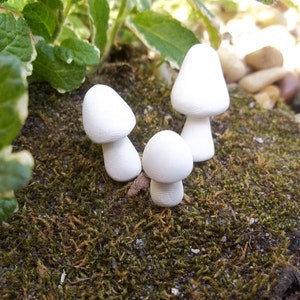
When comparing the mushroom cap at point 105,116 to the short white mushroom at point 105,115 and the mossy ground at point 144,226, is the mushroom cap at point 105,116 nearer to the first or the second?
the short white mushroom at point 105,115

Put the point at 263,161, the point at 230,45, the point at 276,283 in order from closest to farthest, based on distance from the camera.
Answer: the point at 276,283
the point at 263,161
the point at 230,45

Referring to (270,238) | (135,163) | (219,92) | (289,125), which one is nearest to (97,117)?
(135,163)

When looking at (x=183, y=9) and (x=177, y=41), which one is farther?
(x=183, y=9)

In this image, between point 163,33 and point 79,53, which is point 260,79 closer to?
point 163,33

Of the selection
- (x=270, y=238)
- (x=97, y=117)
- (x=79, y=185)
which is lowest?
(x=79, y=185)

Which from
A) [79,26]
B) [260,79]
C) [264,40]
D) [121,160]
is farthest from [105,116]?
[264,40]

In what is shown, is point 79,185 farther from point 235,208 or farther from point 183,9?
point 183,9

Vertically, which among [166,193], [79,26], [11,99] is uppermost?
[11,99]
